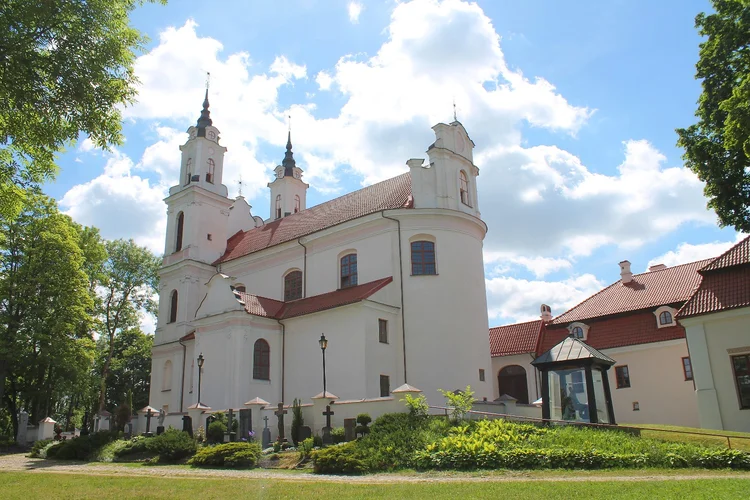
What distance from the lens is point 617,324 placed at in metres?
29.9

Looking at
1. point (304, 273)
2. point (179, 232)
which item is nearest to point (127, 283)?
point (179, 232)

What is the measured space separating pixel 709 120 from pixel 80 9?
18043 mm

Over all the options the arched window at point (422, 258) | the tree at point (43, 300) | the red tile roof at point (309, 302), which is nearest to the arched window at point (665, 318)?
the arched window at point (422, 258)

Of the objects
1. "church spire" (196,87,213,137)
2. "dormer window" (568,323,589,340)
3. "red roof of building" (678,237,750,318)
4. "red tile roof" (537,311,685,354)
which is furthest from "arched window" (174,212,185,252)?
"red roof of building" (678,237,750,318)

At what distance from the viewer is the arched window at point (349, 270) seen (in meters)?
28.1

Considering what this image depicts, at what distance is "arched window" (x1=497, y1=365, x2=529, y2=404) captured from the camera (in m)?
32.5

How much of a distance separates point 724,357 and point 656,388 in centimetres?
811

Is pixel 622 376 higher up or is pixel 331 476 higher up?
pixel 622 376

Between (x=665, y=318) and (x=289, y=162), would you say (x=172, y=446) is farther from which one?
(x=289, y=162)

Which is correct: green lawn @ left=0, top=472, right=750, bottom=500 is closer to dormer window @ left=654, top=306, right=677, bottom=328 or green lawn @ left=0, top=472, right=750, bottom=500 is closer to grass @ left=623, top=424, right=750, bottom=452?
grass @ left=623, top=424, right=750, bottom=452

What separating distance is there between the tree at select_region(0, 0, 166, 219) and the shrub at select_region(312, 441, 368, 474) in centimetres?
871

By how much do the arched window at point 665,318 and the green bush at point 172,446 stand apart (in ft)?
70.9

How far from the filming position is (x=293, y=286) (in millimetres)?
30594

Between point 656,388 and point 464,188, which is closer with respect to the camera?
point 656,388
